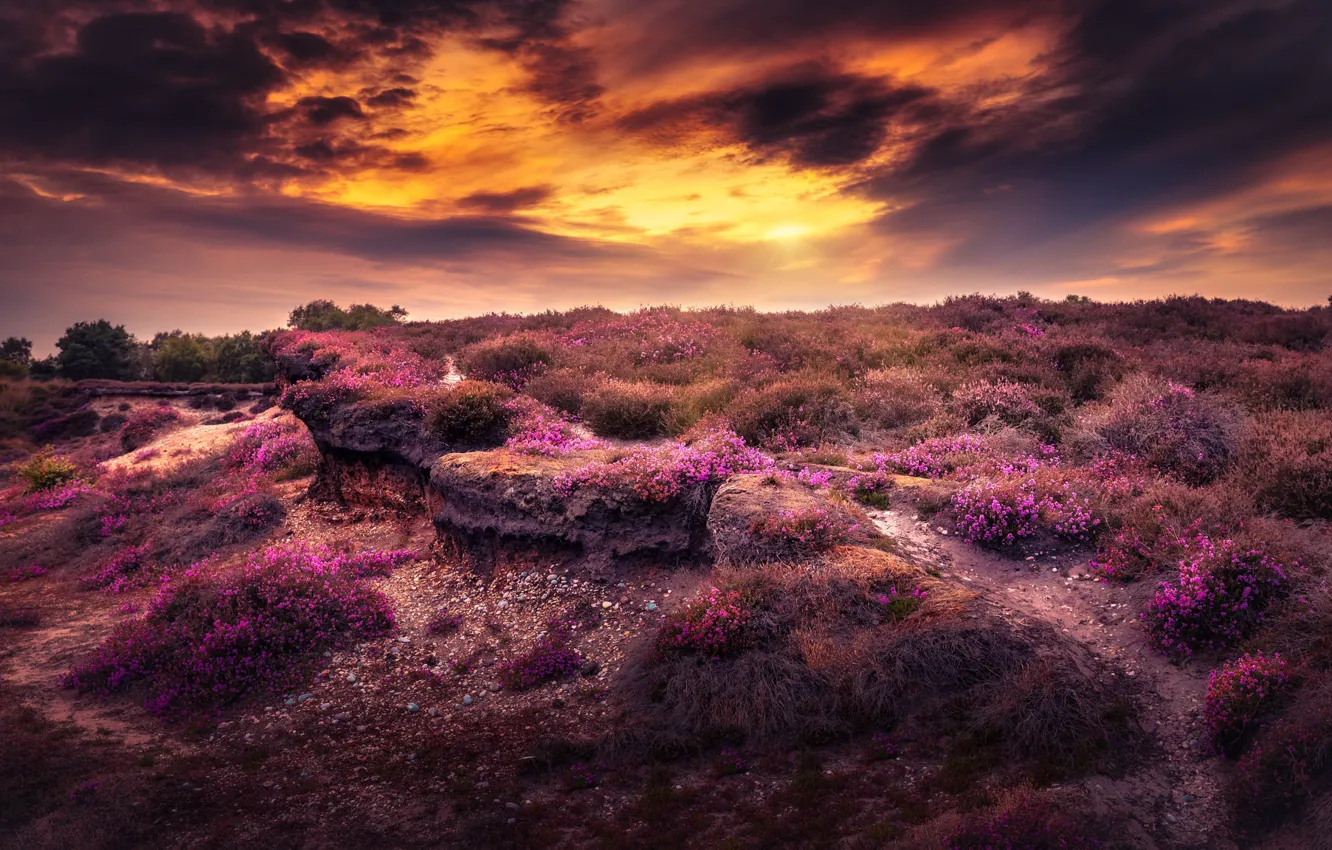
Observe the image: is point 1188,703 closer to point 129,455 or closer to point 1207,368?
point 1207,368

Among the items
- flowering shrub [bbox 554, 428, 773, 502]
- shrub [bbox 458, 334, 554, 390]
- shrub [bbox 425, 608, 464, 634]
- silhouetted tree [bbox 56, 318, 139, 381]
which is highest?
silhouetted tree [bbox 56, 318, 139, 381]

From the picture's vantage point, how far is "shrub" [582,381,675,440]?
14.5 metres

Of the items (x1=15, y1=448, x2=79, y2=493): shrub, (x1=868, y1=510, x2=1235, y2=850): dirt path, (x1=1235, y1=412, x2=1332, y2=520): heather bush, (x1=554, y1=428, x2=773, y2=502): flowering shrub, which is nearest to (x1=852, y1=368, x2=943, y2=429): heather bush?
(x1=554, y1=428, x2=773, y2=502): flowering shrub

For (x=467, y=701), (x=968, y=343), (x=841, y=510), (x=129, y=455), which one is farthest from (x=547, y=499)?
(x=129, y=455)

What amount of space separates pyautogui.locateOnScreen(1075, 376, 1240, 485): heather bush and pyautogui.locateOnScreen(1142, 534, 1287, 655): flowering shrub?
11.9 ft

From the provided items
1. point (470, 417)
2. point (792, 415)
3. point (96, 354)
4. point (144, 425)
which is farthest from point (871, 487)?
point (96, 354)

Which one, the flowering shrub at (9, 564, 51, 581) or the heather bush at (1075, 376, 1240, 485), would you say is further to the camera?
the flowering shrub at (9, 564, 51, 581)

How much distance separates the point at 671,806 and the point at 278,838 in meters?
3.56

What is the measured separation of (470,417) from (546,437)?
2.05 meters

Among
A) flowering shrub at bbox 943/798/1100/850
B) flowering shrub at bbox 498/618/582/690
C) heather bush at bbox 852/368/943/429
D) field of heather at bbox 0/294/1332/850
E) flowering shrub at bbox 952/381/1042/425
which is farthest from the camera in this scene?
heather bush at bbox 852/368/943/429

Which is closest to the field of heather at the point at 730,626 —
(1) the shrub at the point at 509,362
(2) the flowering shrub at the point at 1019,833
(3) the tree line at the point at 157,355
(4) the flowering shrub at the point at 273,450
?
(2) the flowering shrub at the point at 1019,833

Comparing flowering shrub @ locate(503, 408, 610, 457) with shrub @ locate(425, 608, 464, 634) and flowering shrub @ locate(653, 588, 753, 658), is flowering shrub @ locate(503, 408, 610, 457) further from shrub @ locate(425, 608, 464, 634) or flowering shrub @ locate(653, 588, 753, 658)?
flowering shrub @ locate(653, 588, 753, 658)

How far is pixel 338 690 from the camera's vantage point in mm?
8953

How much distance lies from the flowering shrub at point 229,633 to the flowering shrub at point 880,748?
7.65 metres
